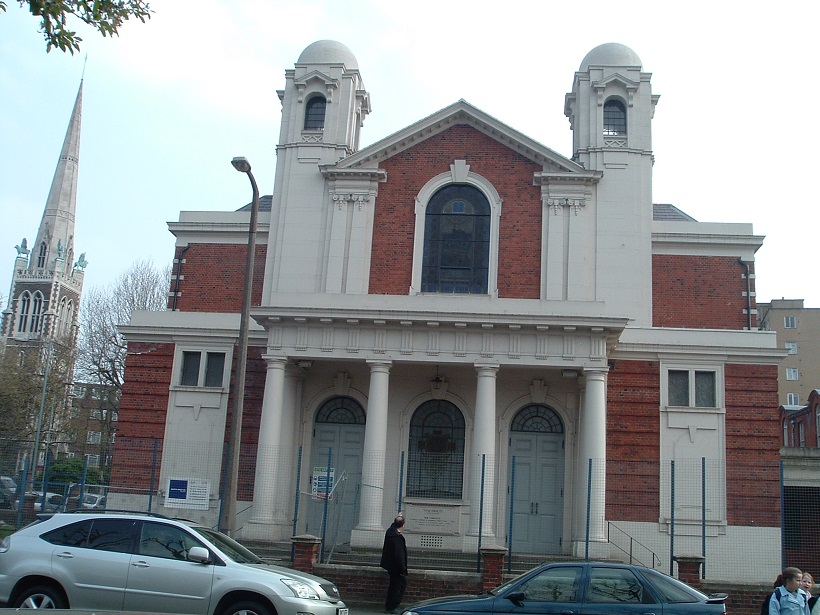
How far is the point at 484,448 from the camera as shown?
67.4ft

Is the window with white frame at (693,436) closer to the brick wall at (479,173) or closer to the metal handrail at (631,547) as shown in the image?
the metal handrail at (631,547)

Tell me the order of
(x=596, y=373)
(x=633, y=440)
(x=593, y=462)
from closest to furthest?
(x=593, y=462) → (x=596, y=373) → (x=633, y=440)

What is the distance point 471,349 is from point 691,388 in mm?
6349

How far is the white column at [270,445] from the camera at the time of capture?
20953 millimetres

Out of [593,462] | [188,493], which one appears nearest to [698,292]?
[593,462]

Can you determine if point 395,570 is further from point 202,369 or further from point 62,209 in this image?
point 62,209

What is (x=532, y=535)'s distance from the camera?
22.4m

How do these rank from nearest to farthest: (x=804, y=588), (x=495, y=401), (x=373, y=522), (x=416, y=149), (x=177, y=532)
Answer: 1. (x=804, y=588)
2. (x=177, y=532)
3. (x=373, y=522)
4. (x=495, y=401)
5. (x=416, y=149)

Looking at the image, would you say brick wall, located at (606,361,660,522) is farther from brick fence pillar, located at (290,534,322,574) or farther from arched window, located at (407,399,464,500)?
brick fence pillar, located at (290,534,322,574)

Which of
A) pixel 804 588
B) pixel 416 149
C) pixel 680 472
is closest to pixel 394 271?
pixel 416 149

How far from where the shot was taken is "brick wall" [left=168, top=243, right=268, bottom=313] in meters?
26.0

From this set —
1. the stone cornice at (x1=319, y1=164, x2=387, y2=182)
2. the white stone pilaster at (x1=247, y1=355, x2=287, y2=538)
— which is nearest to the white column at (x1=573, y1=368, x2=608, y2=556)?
the white stone pilaster at (x1=247, y1=355, x2=287, y2=538)

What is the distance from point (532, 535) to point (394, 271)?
26.8 ft

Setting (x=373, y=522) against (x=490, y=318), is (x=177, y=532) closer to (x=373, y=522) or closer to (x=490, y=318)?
(x=373, y=522)
